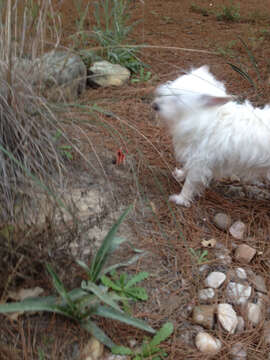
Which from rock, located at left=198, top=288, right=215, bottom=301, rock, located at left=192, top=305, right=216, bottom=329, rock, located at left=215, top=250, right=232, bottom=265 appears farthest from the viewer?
rock, located at left=215, top=250, right=232, bottom=265

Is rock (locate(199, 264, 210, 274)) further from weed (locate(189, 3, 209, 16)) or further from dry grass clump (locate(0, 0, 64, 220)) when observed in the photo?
weed (locate(189, 3, 209, 16))

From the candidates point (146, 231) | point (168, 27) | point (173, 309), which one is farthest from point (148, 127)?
point (168, 27)

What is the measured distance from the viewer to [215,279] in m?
2.04

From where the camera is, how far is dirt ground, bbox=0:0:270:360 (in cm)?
163

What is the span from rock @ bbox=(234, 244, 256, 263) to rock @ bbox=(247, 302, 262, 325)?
325 millimetres

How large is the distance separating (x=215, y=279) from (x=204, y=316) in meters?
0.27

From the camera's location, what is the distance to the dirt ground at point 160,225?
1633mm

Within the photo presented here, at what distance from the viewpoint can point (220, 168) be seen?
2523 mm

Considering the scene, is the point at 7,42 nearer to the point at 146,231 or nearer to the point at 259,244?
the point at 146,231

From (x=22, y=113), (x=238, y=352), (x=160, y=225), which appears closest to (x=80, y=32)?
(x=22, y=113)

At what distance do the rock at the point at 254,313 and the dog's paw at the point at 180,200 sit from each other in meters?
0.87

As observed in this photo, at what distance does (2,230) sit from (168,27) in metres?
4.44

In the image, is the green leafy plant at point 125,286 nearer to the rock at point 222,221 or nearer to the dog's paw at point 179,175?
the rock at point 222,221

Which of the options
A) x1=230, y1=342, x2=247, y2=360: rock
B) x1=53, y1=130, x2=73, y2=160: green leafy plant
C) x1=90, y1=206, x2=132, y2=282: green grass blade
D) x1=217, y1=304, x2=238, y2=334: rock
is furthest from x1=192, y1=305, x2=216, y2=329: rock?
x1=53, y1=130, x2=73, y2=160: green leafy plant
